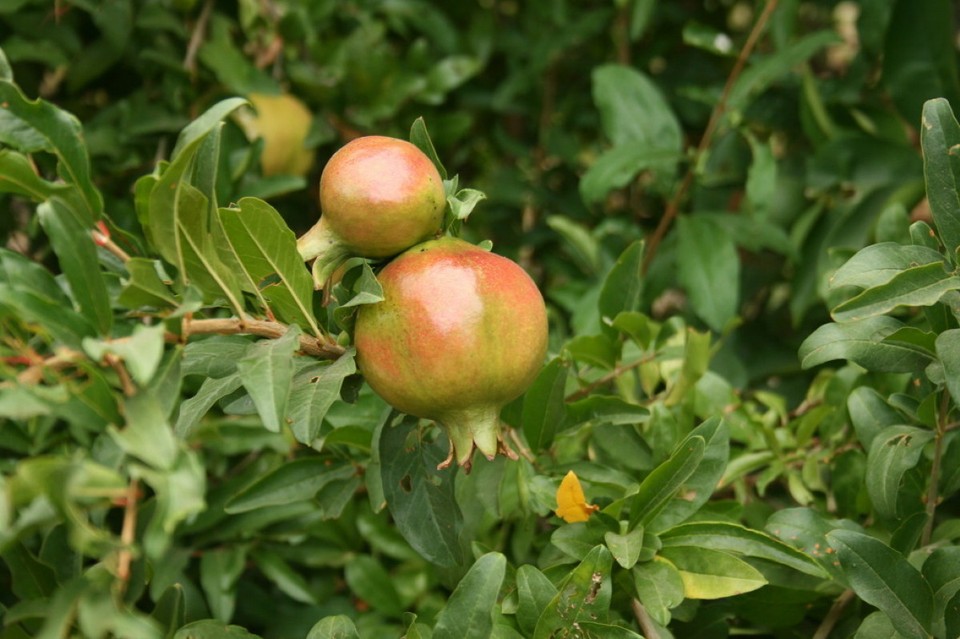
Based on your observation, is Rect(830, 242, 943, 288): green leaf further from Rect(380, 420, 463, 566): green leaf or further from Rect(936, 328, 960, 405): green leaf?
Rect(380, 420, 463, 566): green leaf

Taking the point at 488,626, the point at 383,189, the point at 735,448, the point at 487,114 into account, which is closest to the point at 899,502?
the point at 735,448

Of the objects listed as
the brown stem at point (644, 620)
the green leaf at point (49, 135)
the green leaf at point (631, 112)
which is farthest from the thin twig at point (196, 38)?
the brown stem at point (644, 620)

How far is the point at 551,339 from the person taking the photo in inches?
49.8

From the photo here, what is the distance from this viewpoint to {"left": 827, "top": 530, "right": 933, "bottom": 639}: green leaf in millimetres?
806

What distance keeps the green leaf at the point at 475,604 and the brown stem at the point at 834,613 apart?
0.41 meters

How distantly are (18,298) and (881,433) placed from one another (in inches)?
30.5

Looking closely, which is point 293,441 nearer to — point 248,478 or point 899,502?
point 248,478

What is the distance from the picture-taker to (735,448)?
115cm

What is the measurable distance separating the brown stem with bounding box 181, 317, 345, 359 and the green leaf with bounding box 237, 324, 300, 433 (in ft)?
0.18

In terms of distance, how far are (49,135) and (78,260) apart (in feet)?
0.48

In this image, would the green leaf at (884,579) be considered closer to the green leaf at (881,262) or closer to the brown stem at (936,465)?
the brown stem at (936,465)

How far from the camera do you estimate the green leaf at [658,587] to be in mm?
789

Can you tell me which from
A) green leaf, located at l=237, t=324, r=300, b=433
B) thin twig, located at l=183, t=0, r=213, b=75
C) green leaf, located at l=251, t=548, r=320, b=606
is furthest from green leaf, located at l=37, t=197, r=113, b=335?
thin twig, located at l=183, t=0, r=213, b=75

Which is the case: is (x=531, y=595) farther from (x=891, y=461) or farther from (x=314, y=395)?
(x=891, y=461)
